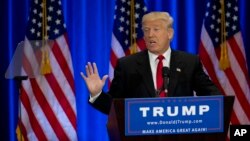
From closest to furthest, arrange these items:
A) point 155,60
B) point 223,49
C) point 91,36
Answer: point 155,60 → point 223,49 → point 91,36

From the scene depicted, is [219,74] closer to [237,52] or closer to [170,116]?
[237,52]

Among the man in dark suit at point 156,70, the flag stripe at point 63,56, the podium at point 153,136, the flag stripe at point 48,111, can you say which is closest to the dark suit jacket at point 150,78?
the man in dark suit at point 156,70

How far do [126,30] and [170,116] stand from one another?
3.57m

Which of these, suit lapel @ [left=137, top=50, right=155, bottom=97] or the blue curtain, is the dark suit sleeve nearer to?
suit lapel @ [left=137, top=50, right=155, bottom=97]

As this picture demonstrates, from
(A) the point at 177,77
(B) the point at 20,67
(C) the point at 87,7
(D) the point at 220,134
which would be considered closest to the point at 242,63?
(C) the point at 87,7

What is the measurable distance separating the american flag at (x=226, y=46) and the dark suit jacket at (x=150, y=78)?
2.51 meters

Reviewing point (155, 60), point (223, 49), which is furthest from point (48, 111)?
point (155, 60)

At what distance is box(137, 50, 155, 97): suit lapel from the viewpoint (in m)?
3.06

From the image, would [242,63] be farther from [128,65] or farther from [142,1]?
[128,65]

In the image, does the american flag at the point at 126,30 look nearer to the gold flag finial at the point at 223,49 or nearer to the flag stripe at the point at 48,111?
the flag stripe at the point at 48,111

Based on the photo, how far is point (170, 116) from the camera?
2246mm

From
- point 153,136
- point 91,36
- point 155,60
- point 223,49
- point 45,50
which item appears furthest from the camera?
point 91,36

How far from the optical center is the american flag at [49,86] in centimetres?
564

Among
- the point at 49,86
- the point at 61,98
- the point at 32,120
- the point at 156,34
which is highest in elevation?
the point at 156,34
